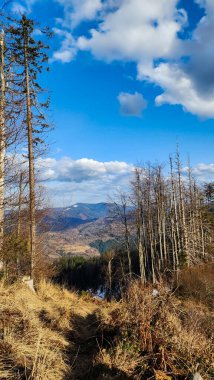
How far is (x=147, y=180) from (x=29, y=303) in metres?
27.3

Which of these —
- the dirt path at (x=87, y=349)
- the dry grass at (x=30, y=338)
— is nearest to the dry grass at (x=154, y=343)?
the dirt path at (x=87, y=349)

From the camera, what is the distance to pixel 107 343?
5.96 metres

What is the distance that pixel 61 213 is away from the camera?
24406 millimetres

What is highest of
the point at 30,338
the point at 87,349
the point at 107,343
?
the point at 30,338

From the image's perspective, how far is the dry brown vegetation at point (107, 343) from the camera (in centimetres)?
469

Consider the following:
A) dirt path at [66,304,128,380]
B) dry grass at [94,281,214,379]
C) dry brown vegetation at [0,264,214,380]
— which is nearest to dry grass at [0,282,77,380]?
dry brown vegetation at [0,264,214,380]

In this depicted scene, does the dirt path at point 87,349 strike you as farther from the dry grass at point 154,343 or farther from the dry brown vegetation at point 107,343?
the dry grass at point 154,343

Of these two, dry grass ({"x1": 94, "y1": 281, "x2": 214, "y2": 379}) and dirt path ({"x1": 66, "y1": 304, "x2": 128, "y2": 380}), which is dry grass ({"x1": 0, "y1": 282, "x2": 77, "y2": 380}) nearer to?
dirt path ({"x1": 66, "y1": 304, "x2": 128, "y2": 380})

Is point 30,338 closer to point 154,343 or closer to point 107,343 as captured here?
point 107,343

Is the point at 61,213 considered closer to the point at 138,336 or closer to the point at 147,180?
the point at 147,180

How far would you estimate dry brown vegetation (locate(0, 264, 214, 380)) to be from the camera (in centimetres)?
469

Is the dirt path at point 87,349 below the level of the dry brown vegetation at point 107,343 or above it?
below

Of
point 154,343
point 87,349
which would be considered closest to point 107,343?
point 87,349

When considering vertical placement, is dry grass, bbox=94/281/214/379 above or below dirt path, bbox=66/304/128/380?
above
